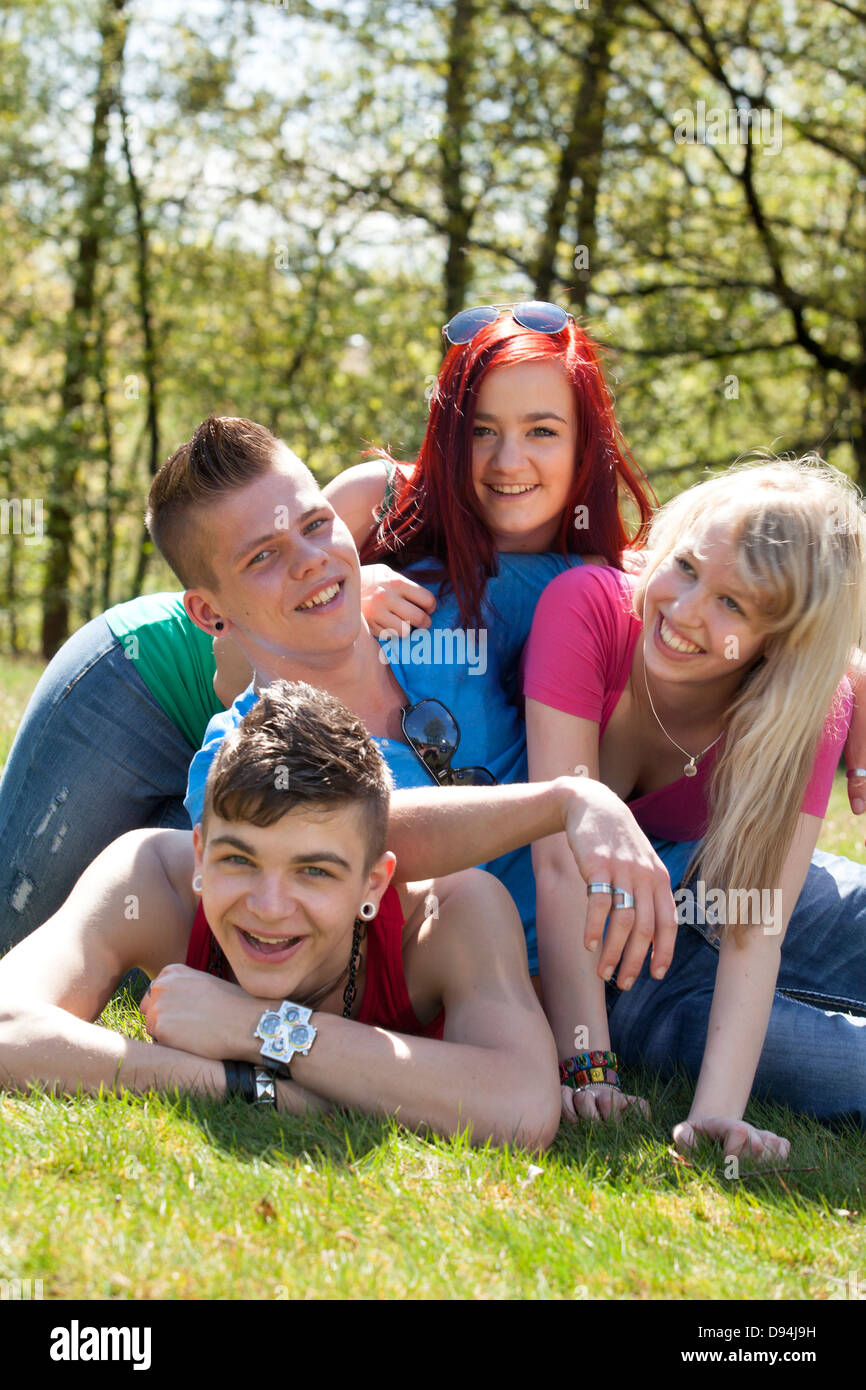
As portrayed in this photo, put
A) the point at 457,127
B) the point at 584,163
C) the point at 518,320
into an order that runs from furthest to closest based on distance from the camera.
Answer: the point at 457,127, the point at 584,163, the point at 518,320

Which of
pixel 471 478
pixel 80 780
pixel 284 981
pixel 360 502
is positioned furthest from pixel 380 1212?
pixel 360 502

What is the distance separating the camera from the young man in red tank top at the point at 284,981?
2.80 metres

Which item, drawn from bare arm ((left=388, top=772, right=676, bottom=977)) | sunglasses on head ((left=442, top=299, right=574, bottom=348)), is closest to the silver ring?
bare arm ((left=388, top=772, right=676, bottom=977))

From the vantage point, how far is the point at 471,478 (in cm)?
410

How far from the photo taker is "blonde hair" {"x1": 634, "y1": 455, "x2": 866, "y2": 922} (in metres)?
3.25

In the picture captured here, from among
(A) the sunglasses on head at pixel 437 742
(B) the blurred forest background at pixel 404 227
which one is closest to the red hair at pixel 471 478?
(A) the sunglasses on head at pixel 437 742

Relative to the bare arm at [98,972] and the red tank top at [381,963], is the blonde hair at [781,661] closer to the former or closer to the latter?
the red tank top at [381,963]

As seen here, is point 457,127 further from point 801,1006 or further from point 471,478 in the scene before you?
point 801,1006

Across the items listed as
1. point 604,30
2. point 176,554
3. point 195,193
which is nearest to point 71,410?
point 195,193

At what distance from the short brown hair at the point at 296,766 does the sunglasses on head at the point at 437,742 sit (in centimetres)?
60

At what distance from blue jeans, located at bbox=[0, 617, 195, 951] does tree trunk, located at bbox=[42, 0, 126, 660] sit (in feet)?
37.7

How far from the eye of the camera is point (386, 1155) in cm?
265

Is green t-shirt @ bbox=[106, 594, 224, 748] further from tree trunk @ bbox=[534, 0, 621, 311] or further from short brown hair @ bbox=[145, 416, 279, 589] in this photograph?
tree trunk @ bbox=[534, 0, 621, 311]

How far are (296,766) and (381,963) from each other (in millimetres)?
618
